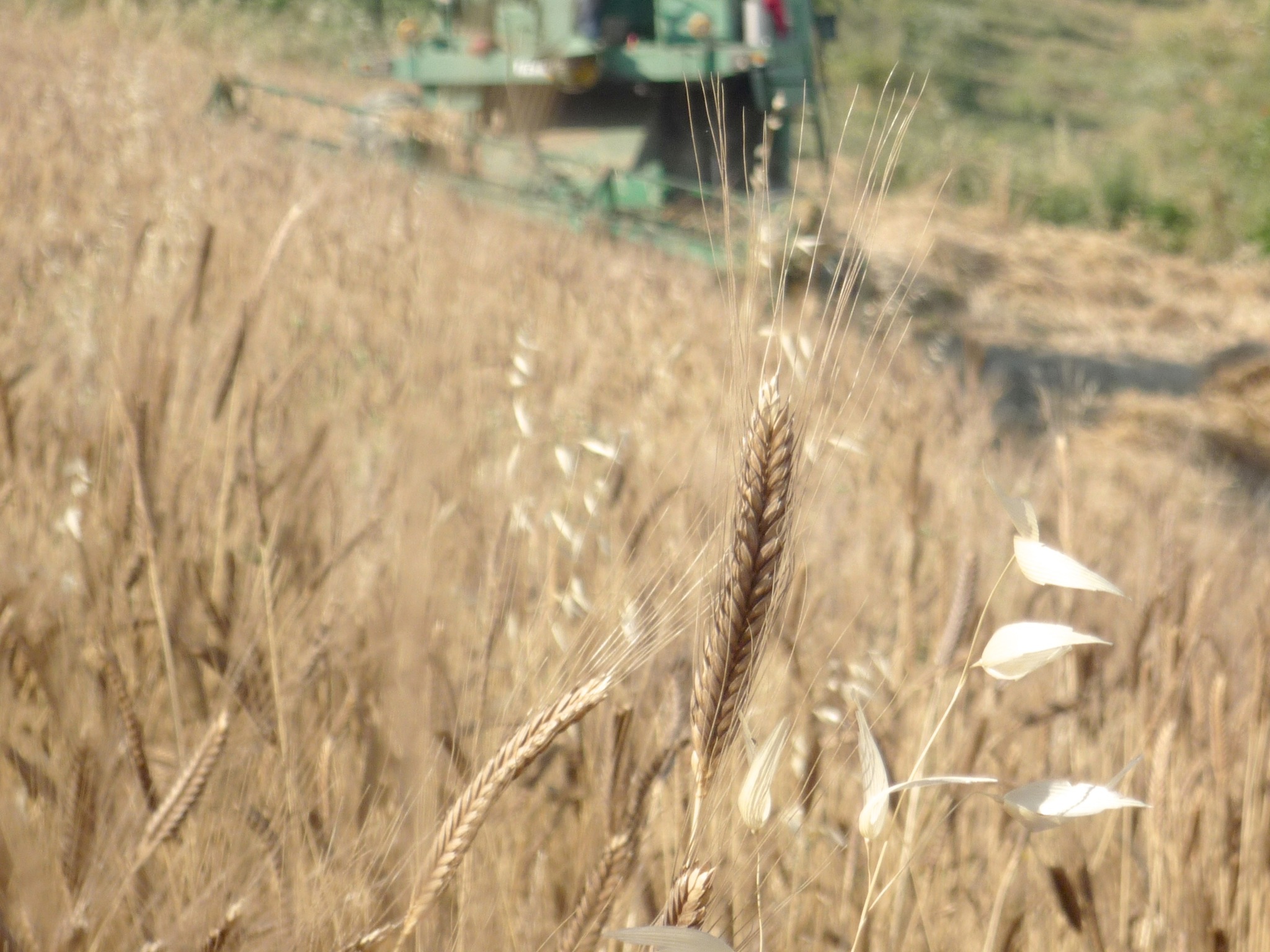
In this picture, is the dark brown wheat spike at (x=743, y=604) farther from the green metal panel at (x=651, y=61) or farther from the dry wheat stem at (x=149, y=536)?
the green metal panel at (x=651, y=61)

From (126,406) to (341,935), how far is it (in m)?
0.52

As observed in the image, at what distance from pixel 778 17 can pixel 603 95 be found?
1281 mm

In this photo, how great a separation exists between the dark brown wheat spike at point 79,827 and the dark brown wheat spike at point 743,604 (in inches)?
15.9

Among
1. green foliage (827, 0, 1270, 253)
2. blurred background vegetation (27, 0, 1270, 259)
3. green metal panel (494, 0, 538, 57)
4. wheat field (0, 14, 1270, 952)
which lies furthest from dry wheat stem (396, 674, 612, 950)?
green metal panel (494, 0, 538, 57)

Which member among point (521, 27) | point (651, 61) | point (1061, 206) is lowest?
point (1061, 206)

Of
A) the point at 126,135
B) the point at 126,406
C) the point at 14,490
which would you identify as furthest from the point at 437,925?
the point at 126,135

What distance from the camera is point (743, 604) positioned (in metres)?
0.49

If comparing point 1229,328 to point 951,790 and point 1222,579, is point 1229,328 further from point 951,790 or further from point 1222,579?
point 951,790

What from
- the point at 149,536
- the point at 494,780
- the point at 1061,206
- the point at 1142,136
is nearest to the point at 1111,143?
the point at 1142,136

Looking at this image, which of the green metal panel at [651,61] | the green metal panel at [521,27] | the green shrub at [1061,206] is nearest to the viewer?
the green metal panel at [651,61]

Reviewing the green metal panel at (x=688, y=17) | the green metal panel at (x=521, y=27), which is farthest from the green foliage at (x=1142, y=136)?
the green metal panel at (x=521, y=27)

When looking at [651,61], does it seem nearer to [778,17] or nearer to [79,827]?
[778,17]

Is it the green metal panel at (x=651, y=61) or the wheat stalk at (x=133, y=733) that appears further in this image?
the green metal panel at (x=651, y=61)

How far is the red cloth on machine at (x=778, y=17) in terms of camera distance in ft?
24.0
